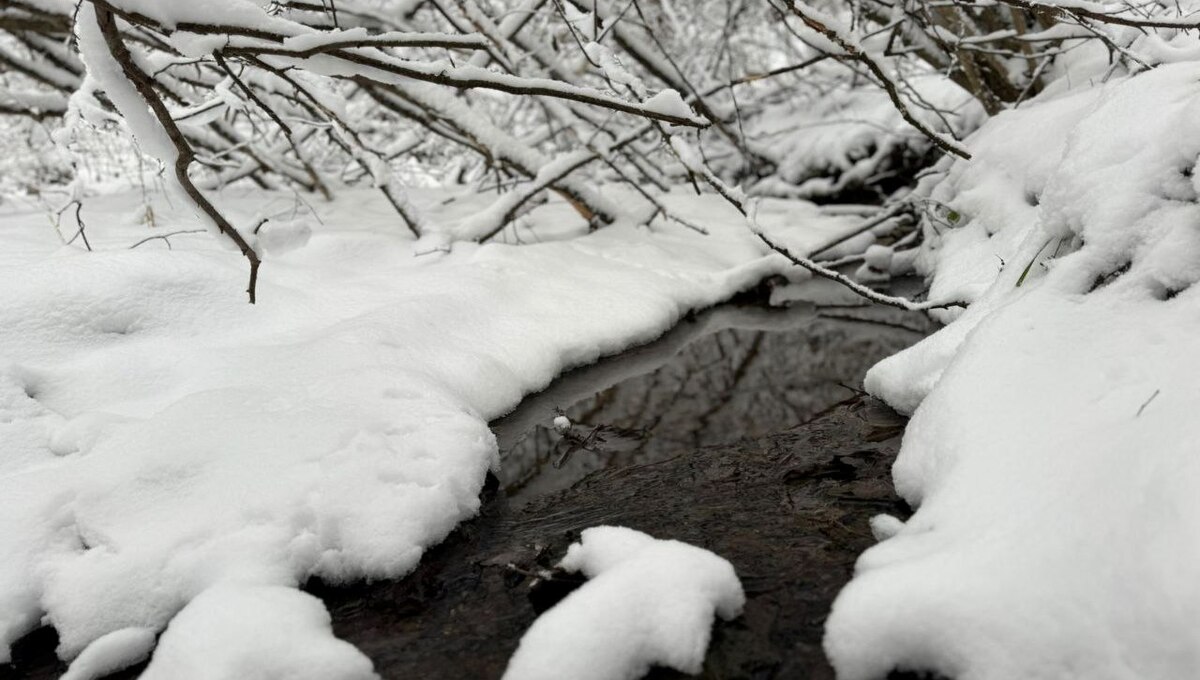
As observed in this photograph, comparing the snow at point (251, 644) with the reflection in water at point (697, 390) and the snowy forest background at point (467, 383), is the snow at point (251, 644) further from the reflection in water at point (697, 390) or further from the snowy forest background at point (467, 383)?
the reflection in water at point (697, 390)

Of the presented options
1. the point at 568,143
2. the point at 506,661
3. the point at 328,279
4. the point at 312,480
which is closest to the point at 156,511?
the point at 312,480

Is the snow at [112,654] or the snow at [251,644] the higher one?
the snow at [251,644]

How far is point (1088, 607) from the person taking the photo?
4.09 ft

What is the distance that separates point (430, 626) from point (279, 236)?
0.95 metres

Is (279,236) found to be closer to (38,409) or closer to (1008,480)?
(38,409)

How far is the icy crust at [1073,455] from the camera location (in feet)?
4.04

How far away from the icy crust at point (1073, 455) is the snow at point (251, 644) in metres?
0.95

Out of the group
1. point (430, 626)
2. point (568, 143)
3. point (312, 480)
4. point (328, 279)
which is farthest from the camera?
point (568, 143)

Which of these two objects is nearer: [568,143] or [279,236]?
[279,236]

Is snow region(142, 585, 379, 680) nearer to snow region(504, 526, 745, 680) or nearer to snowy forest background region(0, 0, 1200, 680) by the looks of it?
snowy forest background region(0, 0, 1200, 680)

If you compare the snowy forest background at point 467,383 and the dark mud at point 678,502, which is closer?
the snowy forest background at point 467,383

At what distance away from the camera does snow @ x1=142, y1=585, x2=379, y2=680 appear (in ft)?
4.60

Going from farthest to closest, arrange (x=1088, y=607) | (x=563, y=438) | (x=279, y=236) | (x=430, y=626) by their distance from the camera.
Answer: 1. (x=563, y=438)
2. (x=279, y=236)
3. (x=430, y=626)
4. (x=1088, y=607)

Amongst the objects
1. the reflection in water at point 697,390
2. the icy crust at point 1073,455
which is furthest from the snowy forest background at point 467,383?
the reflection in water at point 697,390
